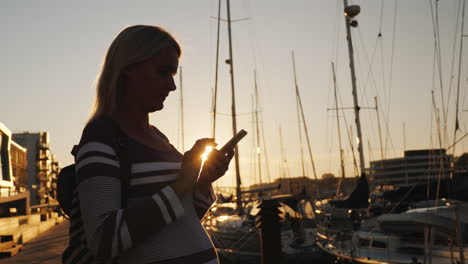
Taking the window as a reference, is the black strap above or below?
above

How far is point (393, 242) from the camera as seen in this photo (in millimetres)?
9789

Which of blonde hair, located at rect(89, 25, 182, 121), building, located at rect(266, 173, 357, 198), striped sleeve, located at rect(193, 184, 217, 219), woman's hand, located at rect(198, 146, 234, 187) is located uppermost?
blonde hair, located at rect(89, 25, 182, 121)

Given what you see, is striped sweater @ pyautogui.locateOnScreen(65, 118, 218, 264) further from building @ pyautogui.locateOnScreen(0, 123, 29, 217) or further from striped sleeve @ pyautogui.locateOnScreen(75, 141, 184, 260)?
building @ pyautogui.locateOnScreen(0, 123, 29, 217)

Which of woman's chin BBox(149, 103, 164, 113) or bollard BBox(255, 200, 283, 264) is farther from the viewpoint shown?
bollard BBox(255, 200, 283, 264)

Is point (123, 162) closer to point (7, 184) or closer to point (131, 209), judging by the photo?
point (131, 209)

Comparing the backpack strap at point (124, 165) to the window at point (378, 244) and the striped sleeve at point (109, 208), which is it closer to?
the striped sleeve at point (109, 208)

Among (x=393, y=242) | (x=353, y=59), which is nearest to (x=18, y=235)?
(x=393, y=242)

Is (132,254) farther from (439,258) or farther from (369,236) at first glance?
(369,236)

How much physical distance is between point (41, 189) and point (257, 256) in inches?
3282

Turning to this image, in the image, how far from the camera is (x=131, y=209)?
1.25 metres

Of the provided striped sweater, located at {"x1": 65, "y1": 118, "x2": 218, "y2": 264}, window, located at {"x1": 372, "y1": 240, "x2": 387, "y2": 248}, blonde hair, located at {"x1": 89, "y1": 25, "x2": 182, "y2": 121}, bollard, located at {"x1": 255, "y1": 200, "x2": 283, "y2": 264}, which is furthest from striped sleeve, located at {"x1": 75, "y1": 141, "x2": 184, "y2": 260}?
window, located at {"x1": 372, "y1": 240, "x2": 387, "y2": 248}

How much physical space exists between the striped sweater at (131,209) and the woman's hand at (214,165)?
13 centimetres

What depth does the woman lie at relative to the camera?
1244mm

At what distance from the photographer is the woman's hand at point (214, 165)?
1.53 meters
